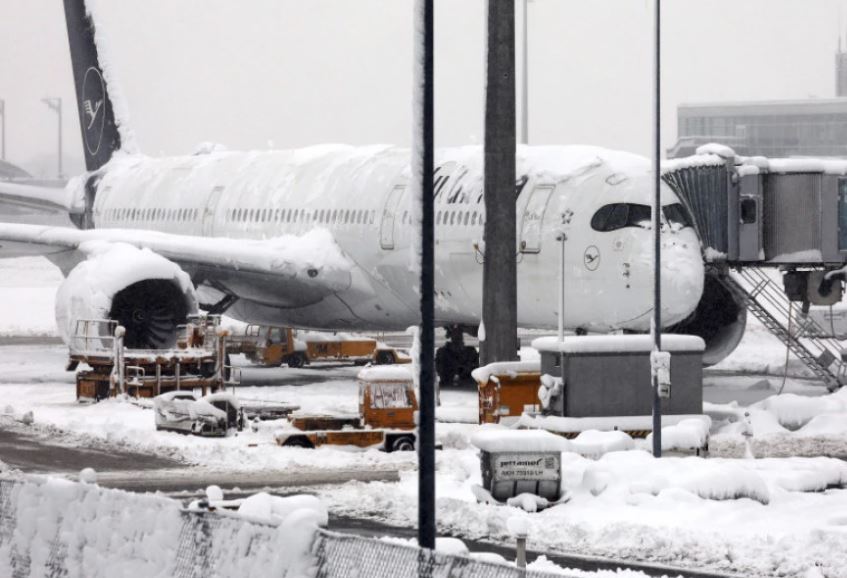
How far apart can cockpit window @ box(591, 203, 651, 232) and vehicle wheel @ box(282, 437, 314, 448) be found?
6.54 m

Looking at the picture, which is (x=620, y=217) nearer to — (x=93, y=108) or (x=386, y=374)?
(x=386, y=374)

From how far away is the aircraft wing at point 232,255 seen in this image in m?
31.6

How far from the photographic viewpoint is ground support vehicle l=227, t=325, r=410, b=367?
38.3 metres

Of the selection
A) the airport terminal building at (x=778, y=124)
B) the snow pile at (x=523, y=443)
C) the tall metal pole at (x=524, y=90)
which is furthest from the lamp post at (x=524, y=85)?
the airport terminal building at (x=778, y=124)

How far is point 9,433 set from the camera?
80.0 ft

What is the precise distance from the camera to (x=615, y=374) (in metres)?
23.3

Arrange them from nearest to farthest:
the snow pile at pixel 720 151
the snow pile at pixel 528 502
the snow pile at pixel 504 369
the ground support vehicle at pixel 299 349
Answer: the snow pile at pixel 528 502 → the snow pile at pixel 504 369 → the snow pile at pixel 720 151 → the ground support vehicle at pixel 299 349

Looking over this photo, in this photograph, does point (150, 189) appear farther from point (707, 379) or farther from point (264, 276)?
point (707, 379)

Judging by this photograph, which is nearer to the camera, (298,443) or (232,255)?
(298,443)

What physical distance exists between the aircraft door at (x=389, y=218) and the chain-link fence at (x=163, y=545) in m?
18.6

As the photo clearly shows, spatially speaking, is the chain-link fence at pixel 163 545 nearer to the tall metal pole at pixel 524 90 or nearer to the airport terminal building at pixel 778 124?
the tall metal pole at pixel 524 90

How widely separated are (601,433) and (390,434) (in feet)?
9.24

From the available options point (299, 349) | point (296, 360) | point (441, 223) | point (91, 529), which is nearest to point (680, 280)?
point (441, 223)

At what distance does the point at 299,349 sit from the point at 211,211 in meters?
3.83
